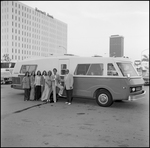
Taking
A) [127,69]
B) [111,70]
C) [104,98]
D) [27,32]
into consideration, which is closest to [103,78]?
[111,70]

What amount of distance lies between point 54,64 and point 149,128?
20.6ft

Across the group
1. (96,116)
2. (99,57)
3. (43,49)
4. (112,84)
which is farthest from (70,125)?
(43,49)

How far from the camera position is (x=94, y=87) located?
29.4 feet

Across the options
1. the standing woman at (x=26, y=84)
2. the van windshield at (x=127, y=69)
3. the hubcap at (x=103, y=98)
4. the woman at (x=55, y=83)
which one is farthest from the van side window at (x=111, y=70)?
the standing woman at (x=26, y=84)

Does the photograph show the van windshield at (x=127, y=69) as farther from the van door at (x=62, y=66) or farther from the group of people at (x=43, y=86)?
the van door at (x=62, y=66)

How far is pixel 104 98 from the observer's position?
28.5ft

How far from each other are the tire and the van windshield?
121cm

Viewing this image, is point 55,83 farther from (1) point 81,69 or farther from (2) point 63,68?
(1) point 81,69

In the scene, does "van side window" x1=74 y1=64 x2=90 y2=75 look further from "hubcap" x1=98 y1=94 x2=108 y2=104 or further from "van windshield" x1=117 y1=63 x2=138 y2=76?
"van windshield" x1=117 y1=63 x2=138 y2=76

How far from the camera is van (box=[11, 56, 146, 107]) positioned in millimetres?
8273

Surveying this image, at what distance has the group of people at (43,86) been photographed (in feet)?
32.1

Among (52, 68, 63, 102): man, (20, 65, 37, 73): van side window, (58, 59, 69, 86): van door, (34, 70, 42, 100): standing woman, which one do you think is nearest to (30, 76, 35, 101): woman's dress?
(34, 70, 42, 100): standing woman

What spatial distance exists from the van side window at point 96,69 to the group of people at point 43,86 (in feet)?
3.67

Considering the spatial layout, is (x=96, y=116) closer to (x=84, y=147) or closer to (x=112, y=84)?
(x=112, y=84)
